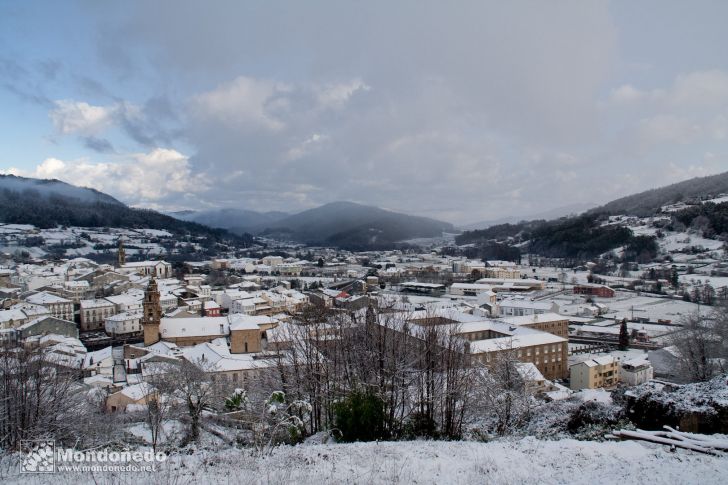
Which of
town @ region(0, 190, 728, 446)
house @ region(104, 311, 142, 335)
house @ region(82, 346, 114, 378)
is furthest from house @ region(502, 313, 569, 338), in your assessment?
house @ region(104, 311, 142, 335)

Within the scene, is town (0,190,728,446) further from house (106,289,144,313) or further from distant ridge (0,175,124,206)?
distant ridge (0,175,124,206)

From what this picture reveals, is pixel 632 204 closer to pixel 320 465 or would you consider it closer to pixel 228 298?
pixel 228 298

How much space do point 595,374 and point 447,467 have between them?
22.9m

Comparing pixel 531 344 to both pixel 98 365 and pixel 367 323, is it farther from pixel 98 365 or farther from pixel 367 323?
pixel 98 365

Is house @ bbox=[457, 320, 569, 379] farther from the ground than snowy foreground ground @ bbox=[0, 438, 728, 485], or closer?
closer

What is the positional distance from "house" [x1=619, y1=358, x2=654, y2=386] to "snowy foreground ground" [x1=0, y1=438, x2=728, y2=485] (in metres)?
21.9

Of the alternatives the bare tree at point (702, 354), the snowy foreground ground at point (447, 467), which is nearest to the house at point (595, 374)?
the bare tree at point (702, 354)

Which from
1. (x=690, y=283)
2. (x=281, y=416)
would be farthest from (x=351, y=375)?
(x=690, y=283)

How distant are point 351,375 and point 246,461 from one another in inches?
238

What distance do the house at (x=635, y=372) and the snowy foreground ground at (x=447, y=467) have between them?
72.0 ft

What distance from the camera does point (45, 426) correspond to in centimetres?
1025

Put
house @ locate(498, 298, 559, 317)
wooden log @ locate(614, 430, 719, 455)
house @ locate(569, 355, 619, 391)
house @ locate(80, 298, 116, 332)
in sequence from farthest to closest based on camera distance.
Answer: house @ locate(498, 298, 559, 317) < house @ locate(80, 298, 116, 332) < house @ locate(569, 355, 619, 391) < wooden log @ locate(614, 430, 719, 455)

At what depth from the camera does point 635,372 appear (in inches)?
1017

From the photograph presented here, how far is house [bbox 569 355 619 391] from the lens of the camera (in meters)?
25.7
